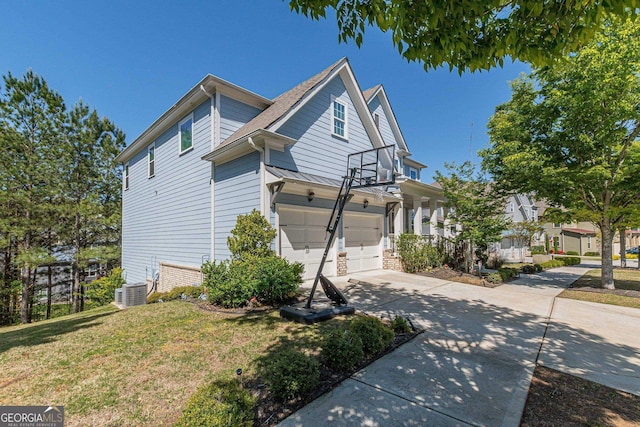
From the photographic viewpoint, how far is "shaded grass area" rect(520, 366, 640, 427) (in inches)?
104

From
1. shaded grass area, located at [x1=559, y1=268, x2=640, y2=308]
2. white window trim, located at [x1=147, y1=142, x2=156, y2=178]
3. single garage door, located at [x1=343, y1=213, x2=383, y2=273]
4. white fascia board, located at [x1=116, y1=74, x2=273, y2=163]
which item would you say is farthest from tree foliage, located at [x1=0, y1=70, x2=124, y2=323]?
shaded grass area, located at [x1=559, y1=268, x2=640, y2=308]

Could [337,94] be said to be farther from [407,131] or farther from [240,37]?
[407,131]

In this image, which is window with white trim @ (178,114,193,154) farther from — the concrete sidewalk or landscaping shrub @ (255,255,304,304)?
the concrete sidewalk

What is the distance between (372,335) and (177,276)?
10.1 m

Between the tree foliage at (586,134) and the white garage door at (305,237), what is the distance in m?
7.30

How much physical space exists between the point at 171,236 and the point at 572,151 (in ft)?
52.7

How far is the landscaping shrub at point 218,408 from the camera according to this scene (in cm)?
229

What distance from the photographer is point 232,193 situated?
9.16 meters

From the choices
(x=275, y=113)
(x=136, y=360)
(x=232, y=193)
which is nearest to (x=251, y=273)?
(x=136, y=360)

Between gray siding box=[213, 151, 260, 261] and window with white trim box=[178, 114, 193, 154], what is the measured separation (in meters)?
2.27

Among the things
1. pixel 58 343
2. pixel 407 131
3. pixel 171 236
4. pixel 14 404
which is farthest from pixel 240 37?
pixel 407 131

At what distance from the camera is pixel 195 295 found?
8.50 metres

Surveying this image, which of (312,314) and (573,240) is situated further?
(573,240)

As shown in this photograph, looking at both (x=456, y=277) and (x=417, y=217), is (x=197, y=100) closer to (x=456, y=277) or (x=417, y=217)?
(x=417, y=217)
